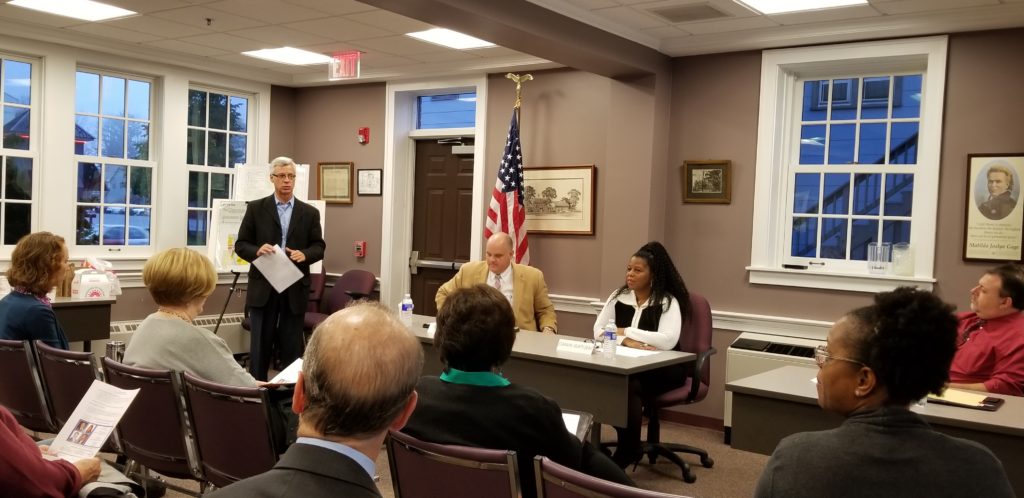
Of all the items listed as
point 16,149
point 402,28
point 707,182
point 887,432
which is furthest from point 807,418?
point 16,149

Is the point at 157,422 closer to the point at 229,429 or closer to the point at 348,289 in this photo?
the point at 229,429

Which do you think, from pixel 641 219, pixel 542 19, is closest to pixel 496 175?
pixel 641 219

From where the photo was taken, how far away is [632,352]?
13.3ft

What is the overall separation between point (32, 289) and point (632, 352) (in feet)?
8.85

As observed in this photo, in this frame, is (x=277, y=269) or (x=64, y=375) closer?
(x=64, y=375)

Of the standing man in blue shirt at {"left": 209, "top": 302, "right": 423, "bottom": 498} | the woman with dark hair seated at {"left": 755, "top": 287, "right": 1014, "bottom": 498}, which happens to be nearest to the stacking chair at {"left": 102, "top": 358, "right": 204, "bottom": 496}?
the standing man in blue shirt at {"left": 209, "top": 302, "right": 423, "bottom": 498}

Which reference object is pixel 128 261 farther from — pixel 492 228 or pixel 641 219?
pixel 641 219

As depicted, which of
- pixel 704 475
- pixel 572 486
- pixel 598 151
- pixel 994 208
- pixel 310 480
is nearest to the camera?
pixel 310 480

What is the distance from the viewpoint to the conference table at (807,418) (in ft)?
8.70

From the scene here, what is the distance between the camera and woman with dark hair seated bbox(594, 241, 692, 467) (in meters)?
4.32

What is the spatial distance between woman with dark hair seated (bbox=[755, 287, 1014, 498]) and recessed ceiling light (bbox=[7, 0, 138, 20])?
17.4 ft

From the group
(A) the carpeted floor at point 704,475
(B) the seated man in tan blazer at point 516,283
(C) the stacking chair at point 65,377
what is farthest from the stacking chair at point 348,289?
(C) the stacking chair at point 65,377

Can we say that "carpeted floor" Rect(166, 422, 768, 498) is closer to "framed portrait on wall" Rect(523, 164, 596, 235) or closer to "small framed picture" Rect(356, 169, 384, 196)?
"framed portrait on wall" Rect(523, 164, 596, 235)

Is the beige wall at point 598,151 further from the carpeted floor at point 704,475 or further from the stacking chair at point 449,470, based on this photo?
the stacking chair at point 449,470
